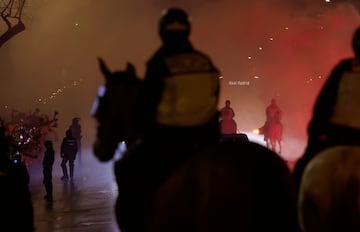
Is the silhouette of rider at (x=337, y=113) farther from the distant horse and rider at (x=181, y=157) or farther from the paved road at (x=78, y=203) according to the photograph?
the paved road at (x=78, y=203)

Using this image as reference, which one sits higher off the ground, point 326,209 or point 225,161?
point 225,161

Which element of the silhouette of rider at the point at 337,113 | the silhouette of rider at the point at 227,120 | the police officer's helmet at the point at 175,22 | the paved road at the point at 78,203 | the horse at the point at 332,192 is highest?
the police officer's helmet at the point at 175,22

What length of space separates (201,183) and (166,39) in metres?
1.40

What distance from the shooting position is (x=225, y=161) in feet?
17.5

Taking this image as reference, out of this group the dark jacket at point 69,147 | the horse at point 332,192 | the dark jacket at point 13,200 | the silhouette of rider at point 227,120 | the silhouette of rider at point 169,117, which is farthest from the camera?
the dark jacket at point 69,147

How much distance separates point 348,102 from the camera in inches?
239

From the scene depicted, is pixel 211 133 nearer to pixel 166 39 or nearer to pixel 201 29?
pixel 166 39

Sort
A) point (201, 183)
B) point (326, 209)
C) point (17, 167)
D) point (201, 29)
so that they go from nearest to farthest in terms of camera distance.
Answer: point (201, 183) < point (326, 209) < point (17, 167) < point (201, 29)

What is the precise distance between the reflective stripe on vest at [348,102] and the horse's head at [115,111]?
1.77 meters

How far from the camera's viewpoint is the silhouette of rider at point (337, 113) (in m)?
6.04

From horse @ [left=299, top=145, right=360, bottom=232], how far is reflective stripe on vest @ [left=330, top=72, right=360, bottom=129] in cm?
30

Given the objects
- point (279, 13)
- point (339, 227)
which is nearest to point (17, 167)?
point (339, 227)

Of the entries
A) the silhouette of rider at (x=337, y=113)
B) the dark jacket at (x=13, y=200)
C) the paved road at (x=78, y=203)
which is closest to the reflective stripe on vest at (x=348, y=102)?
the silhouette of rider at (x=337, y=113)

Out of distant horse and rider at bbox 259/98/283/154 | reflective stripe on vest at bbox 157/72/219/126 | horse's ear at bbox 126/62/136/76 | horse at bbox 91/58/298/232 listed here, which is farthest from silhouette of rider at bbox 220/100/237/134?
horse at bbox 91/58/298/232
